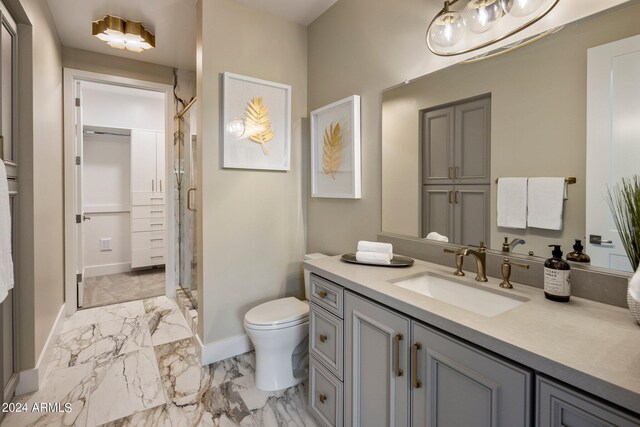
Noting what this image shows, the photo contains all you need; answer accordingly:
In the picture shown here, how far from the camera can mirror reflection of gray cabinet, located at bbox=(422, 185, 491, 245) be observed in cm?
141

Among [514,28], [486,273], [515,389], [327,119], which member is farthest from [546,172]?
[327,119]

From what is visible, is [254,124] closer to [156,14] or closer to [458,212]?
[156,14]

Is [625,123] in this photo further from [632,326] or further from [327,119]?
[327,119]

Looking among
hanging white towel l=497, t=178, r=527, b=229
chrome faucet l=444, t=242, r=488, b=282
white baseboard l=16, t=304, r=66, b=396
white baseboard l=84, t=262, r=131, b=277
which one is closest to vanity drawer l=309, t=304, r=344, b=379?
chrome faucet l=444, t=242, r=488, b=282

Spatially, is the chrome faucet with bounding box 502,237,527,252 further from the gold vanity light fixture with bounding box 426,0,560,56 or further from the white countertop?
the gold vanity light fixture with bounding box 426,0,560,56

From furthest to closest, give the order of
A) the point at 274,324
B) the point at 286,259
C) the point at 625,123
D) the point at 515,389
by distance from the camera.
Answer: the point at 286,259
the point at 274,324
the point at 625,123
the point at 515,389

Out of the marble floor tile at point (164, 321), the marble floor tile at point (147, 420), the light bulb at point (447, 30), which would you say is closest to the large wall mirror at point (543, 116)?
the light bulb at point (447, 30)

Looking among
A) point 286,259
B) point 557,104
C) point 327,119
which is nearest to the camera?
point 557,104

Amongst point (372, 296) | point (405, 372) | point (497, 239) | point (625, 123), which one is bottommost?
point (405, 372)

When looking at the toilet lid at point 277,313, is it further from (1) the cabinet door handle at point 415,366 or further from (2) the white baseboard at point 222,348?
(1) the cabinet door handle at point 415,366

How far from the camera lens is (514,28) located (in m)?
1.28

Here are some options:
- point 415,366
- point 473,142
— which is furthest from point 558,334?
point 473,142

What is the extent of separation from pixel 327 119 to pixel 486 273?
1519 mm

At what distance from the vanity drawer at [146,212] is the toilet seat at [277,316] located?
10.4 ft
